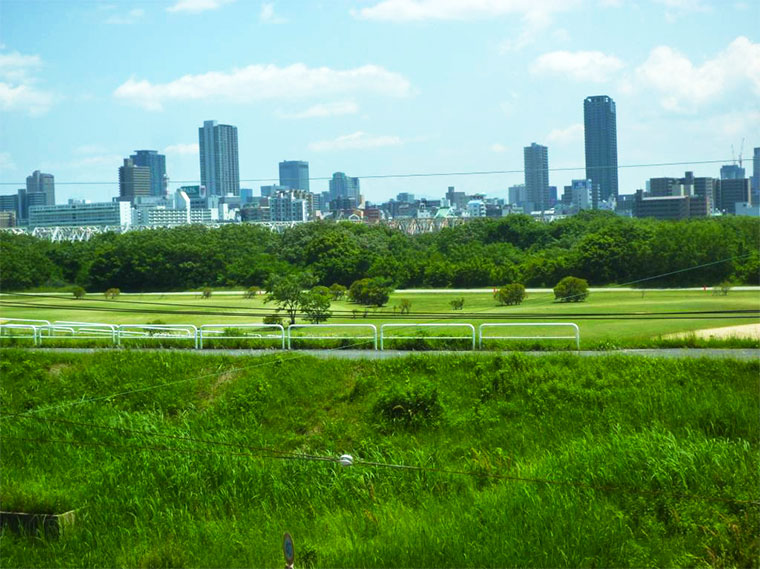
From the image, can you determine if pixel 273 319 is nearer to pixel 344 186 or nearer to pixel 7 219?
pixel 344 186

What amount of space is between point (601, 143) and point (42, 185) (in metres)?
14.4


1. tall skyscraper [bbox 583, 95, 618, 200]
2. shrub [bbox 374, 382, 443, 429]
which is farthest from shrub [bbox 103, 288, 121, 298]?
tall skyscraper [bbox 583, 95, 618, 200]

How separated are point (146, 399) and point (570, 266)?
9336mm

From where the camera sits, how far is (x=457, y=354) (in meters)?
13.6

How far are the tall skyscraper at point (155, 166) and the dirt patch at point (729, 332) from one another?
13.7 meters

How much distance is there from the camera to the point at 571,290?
57.7ft

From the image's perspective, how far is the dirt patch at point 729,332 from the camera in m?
15.2

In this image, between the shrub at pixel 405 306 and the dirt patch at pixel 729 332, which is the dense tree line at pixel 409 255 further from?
the dirt patch at pixel 729 332

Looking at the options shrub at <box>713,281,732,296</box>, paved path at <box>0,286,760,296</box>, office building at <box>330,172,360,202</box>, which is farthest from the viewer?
office building at <box>330,172,360,202</box>

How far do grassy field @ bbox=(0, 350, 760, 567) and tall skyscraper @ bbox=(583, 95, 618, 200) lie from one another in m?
9.06

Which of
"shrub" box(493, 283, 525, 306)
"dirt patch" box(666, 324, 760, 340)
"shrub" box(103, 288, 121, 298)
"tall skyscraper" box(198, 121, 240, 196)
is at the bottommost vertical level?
"dirt patch" box(666, 324, 760, 340)

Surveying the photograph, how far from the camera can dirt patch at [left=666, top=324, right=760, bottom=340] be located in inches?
598

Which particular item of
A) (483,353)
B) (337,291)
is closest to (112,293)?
(337,291)

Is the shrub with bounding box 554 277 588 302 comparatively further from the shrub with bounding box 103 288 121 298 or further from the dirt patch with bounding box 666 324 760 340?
the shrub with bounding box 103 288 121 298
